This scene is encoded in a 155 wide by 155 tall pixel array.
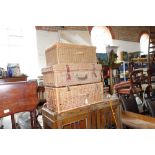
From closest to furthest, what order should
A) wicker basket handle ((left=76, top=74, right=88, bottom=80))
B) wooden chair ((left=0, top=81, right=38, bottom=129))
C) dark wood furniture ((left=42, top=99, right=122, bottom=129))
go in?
1. wooden chair ((left=0, top=81, right=38, bottom=129))
2. dark wood furniture ((left=42, top=99, right=122, bottom=129))
3. wicker basket handle ((left=76, top=74, right=88, bottom=80))

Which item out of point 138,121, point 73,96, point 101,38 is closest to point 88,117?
point 73,96

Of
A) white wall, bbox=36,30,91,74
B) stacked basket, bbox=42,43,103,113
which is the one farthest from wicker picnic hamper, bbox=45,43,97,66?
white wall, bbox=36,30,91,74

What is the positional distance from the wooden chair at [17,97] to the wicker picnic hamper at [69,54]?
0.34 meters

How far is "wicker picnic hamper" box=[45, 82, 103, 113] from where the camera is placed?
5.61 feet

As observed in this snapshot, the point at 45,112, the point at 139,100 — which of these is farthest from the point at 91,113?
the point at 139,100

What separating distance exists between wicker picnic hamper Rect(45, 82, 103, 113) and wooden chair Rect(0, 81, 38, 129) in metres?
0.19

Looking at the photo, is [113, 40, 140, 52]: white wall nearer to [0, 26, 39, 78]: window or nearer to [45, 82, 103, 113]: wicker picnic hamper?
[0, 26, 39, 78]: window

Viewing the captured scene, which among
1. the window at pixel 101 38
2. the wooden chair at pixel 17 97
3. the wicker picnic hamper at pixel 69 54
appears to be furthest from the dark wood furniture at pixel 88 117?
the window at pixel 101 38

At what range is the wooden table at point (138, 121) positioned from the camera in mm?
1750

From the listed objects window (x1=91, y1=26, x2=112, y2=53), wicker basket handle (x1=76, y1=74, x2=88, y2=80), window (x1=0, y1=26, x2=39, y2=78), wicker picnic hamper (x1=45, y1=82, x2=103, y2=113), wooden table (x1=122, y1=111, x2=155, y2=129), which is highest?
window (x1=91, y1=26, x2=112, y2=53)

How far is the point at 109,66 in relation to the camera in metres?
2.98
